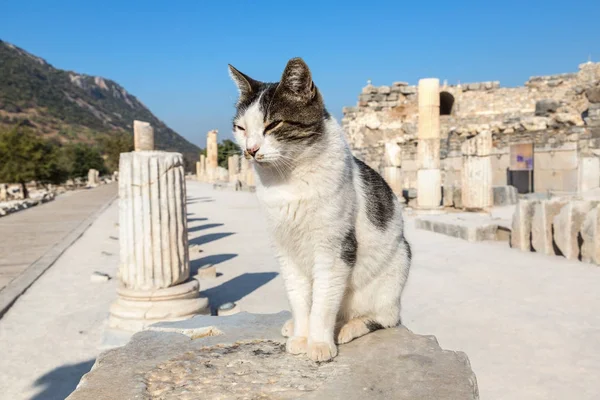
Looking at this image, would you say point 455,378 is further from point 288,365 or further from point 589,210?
point 589,210

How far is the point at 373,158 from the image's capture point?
23594 mm

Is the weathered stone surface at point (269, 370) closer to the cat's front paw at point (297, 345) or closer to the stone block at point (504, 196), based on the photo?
the cat's front paw at point (297, 345)

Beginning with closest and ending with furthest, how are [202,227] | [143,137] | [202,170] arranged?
[143,137], [202,227], [202,170]

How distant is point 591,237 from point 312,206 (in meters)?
5.88

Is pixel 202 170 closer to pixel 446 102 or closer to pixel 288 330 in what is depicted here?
pixel 446 102

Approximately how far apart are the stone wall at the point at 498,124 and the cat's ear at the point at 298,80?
12.7 m

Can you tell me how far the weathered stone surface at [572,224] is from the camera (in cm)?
691

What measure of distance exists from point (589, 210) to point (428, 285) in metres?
2.81

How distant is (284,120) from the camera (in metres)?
2.21

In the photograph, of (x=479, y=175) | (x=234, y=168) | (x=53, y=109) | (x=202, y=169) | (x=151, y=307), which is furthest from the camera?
(x=53, y=109)

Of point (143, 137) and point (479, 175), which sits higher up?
point (143, 137)

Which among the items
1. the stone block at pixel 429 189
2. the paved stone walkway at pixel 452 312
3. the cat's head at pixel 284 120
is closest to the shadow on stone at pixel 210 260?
the paved stone walkway at pixel 452 312

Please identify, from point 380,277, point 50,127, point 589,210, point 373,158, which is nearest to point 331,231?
point 380,277

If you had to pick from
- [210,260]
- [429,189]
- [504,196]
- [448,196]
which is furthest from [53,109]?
[210,260]
